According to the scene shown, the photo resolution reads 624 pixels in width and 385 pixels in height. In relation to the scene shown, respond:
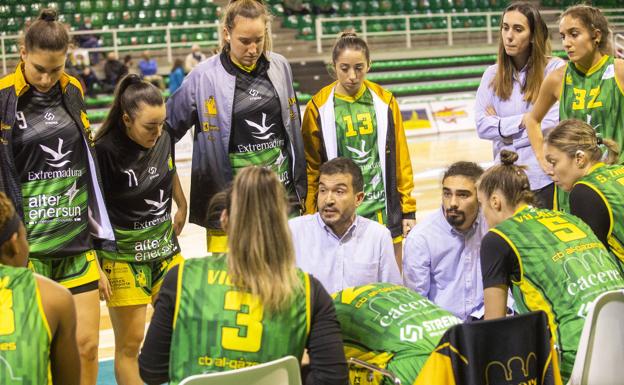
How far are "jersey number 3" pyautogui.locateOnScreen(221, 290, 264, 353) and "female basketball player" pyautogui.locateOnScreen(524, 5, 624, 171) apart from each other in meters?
2.51

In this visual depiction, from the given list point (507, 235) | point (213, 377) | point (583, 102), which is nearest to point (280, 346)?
point (213, 377)

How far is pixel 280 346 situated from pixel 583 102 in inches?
107

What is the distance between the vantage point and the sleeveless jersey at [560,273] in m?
3.27

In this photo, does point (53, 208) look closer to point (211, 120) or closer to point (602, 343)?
point (211, 120)

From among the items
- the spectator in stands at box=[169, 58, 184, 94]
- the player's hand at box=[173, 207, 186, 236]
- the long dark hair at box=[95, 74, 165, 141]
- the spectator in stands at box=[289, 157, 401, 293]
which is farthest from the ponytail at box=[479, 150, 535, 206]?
the spectator in stands at box=[169, 58, 184, 94]

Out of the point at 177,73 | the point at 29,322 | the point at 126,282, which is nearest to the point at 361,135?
the point at 126,282

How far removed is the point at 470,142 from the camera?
49.6 ft

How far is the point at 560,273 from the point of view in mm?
3289

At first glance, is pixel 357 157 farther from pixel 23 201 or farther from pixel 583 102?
pixel 23 201

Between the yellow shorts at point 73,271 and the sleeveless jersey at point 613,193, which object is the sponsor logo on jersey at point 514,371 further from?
the yellow shorts at point 73,271

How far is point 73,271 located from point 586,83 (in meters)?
2.69

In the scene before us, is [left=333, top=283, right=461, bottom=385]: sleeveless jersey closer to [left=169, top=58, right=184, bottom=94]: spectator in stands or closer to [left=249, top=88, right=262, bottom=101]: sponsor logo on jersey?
[left=249, top=88, right=262, bottom=101]: sponsor logo on jersey

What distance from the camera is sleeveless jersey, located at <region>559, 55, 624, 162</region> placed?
4746 mm

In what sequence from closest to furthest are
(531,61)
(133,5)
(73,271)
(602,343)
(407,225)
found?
(602,343)
(73,271)
(407,225)
(531,61)
(133,5)
